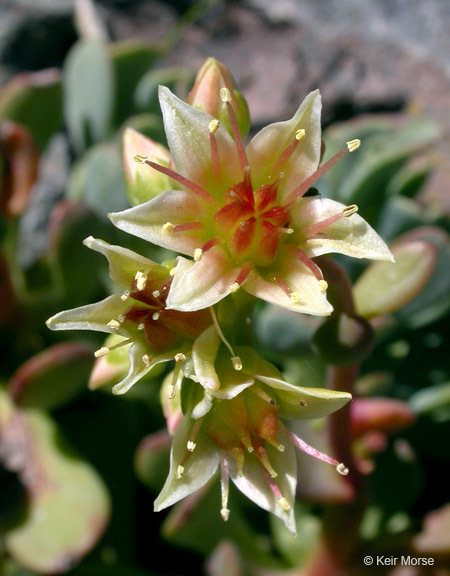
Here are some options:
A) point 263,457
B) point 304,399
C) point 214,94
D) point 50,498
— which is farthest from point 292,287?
point 50,498

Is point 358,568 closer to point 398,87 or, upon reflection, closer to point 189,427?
point 189,427

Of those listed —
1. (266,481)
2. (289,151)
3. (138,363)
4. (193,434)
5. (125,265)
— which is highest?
(289,151)

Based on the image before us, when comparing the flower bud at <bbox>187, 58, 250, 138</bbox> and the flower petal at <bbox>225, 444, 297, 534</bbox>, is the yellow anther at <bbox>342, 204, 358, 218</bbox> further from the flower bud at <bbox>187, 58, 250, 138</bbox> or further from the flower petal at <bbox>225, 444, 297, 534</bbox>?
the flower petal at <bbox>225, 444, 297, 534</bbox>

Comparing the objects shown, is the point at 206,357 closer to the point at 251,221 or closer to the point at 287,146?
the point at 251,221

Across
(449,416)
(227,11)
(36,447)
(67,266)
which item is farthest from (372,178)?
(227,11)

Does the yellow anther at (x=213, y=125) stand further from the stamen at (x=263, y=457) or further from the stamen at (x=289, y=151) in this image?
the stamen at (x=263, y=457)

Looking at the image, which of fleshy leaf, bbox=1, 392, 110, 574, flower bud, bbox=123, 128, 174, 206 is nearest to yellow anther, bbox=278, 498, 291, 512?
flower bud, bbox=123, 128, 174, 206

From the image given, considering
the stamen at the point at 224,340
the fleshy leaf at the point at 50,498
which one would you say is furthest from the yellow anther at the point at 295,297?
the fleshy leaf at the point at 50,498
